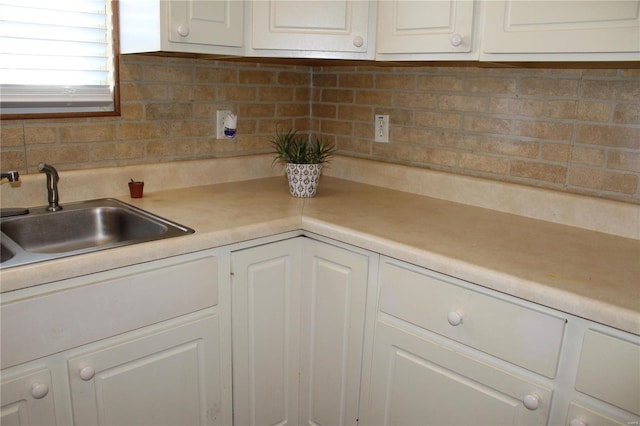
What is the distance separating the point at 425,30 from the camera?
164 cm

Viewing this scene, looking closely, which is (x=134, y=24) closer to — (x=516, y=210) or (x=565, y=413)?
(x=516, y=210)

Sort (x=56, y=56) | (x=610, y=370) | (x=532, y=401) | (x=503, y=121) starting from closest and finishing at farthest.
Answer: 1. (x=610, y=370)
2. (x=532, y=401)
3. (x=56, y=56)
4. (x=503, y=121)

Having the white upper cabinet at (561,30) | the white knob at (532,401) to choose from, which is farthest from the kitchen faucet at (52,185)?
the white knob at (532,401)

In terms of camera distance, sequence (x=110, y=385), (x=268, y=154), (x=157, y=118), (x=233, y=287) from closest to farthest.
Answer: (x=110, y=385) < (x=233, y=287) < (x=157, y=118) < (x=268, y=154)

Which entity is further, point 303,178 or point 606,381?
point 303,178

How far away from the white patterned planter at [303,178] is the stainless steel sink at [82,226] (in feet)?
1.68

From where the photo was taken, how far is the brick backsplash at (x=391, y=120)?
1671 mm

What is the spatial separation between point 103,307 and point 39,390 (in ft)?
0.74

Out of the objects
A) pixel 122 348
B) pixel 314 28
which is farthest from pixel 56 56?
pixel 122 348

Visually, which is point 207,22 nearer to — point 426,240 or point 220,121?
point 220,121

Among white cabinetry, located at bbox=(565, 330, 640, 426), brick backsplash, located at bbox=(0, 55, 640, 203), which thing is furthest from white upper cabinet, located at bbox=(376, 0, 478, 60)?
white cabinetry, located at bbox=(565, 330, 640, 426)

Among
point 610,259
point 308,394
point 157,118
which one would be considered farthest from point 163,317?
point 610,259

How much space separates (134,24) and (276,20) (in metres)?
0.45

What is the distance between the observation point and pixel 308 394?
6.03 feet
